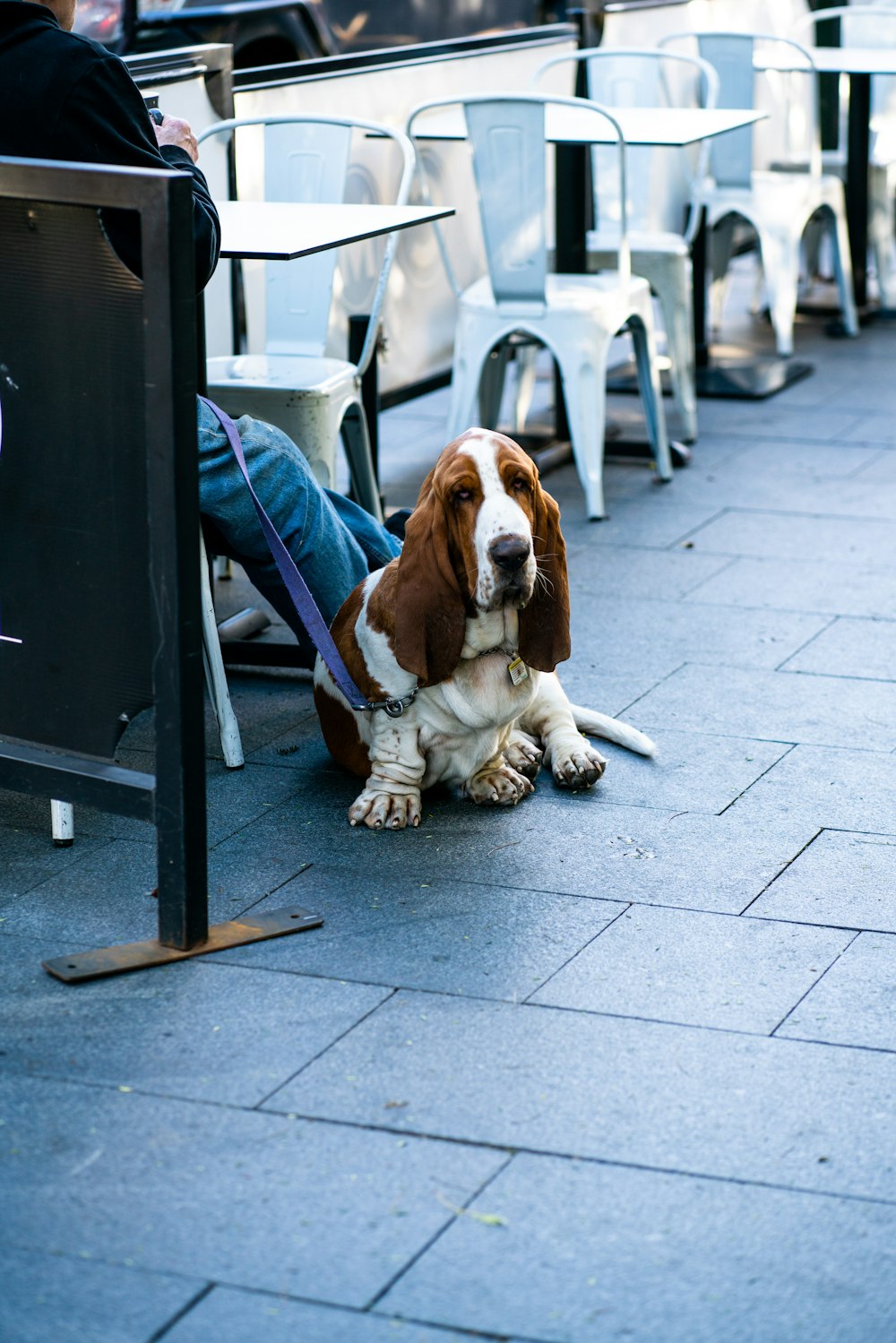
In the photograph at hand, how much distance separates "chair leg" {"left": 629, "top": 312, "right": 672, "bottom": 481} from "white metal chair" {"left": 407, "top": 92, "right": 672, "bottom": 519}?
0.09m

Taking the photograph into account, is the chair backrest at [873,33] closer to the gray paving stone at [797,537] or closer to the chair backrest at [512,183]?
the chair backrest at [512,183]

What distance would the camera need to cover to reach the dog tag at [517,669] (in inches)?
153

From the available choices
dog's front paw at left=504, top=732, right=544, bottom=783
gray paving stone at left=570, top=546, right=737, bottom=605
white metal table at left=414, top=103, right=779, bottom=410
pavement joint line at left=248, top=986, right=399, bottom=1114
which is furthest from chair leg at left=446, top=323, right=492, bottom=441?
pavement joint line at left=248, top=986, right=399, bottom=1114

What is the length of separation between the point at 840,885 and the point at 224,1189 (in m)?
1.57

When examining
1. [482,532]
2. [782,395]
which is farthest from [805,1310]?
[782,395]

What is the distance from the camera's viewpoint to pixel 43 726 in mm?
3434

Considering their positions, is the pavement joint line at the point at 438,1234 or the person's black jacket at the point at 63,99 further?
the person's black jacket at the point at 63,99

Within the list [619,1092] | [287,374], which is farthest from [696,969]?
[287,374]

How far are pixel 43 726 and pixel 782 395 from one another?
18.7 feet

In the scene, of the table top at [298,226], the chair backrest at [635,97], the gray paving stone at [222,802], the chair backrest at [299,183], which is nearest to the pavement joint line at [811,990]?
the gray paving stone at [222,802]

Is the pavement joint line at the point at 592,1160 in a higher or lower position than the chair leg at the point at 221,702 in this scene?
lower

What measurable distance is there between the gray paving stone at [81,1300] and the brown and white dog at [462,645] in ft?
5.38

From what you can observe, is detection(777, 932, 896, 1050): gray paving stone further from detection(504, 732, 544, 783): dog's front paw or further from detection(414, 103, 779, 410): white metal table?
detection(414, 103, 779, 410): white metal table

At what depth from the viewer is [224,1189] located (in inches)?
103
